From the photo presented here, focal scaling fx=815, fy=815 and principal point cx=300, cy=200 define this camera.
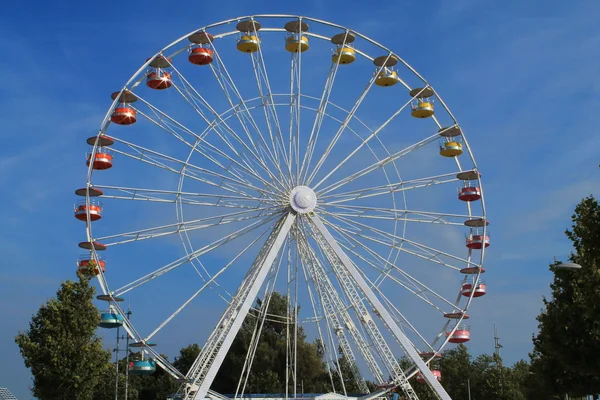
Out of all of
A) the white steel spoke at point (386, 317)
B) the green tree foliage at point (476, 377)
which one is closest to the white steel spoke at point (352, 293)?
the white steel spoke at point (386, 317)

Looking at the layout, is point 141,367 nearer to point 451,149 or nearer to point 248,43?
point 248,43

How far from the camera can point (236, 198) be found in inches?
1518

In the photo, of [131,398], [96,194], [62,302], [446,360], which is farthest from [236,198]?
[446,360]

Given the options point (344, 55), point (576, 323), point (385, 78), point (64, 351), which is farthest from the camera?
point (385, 78)

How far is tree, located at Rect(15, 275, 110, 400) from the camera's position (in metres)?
32.7

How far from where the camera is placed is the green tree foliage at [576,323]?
2759 centimetres

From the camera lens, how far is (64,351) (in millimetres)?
32812

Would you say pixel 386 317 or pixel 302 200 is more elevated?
pixel 302 200

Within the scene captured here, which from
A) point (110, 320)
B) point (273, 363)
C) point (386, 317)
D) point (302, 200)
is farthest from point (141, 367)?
point (273, 363)

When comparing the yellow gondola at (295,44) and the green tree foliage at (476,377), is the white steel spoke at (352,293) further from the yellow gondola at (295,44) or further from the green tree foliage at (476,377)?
the green tree foliage at (476,377)

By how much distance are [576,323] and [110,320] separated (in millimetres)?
19745

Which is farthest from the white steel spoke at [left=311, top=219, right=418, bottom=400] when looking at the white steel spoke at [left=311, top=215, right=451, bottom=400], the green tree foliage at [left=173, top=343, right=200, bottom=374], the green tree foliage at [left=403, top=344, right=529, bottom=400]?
the green tree foliage at [left=173, top=343, right=200, bottom=374]

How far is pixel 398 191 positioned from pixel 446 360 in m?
49.4

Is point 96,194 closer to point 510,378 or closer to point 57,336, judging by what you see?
point 57,336
